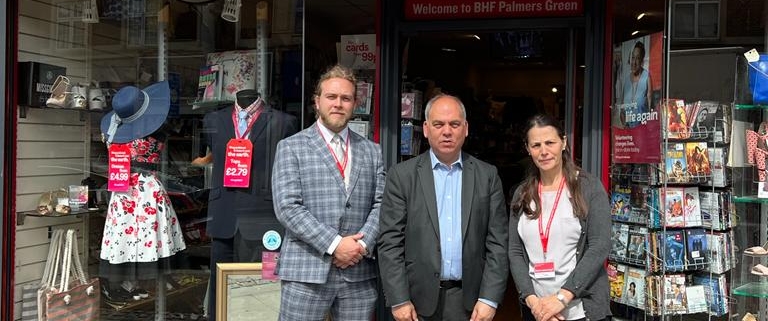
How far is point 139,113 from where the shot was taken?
13.4ft

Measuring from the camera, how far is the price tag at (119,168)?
4.01 meters

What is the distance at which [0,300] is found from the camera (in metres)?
3.93

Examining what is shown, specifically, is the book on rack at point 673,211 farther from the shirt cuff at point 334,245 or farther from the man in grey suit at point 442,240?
the shirt cuff at point 334,245

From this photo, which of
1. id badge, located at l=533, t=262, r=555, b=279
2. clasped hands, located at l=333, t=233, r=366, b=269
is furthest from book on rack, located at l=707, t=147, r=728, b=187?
clasped hands, located at l=333, t=233, r=366, b=269

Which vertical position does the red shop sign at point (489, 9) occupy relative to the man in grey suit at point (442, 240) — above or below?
above

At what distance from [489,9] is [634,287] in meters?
1.71

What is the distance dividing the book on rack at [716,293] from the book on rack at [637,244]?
334mm

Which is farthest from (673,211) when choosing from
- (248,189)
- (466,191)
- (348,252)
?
(248,189)

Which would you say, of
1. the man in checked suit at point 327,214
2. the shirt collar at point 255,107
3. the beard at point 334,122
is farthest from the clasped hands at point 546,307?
the shirt collar at point 255,107

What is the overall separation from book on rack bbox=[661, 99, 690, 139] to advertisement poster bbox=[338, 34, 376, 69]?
65.6 inches

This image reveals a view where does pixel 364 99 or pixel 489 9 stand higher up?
pixel 489 9

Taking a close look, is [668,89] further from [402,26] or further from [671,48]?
[402,26]

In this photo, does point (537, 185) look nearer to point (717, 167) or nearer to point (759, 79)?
point (717, 167)

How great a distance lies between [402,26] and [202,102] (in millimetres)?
1288
